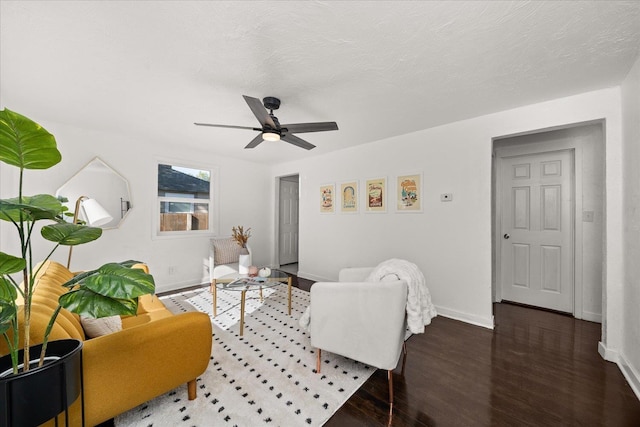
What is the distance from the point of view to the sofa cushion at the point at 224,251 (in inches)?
154

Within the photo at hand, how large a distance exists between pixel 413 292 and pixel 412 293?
0.5 inches

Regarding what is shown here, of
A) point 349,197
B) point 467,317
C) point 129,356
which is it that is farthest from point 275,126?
point 467,317

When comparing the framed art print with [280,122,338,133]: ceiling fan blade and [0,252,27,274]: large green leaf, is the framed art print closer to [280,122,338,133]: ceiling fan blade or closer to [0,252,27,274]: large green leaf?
[280,122,338,133]: ceiling fan blade

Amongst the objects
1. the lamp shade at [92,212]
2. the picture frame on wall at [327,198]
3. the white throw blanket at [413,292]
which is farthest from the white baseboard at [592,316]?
the lamp shade at [92,212]

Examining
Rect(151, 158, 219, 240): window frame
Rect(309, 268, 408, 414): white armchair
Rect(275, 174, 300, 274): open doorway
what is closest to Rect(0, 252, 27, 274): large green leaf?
Rect(309, 268, 408, 414): white armchair

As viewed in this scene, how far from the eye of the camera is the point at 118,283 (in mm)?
990

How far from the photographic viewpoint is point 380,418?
4.96 feet

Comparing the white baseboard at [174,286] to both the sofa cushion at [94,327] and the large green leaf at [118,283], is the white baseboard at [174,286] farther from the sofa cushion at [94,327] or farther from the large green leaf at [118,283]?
→ the large green leaf at [118,283]

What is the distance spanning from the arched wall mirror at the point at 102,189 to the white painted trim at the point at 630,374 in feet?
18.0

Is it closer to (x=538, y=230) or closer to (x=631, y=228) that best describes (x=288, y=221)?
(x=538, y=230)

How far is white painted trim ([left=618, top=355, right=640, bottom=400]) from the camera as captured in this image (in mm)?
1712

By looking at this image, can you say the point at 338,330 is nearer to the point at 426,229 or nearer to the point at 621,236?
the point at 426,229

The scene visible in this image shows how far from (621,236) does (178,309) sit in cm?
458

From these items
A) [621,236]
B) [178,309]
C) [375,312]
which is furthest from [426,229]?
[178,309]
